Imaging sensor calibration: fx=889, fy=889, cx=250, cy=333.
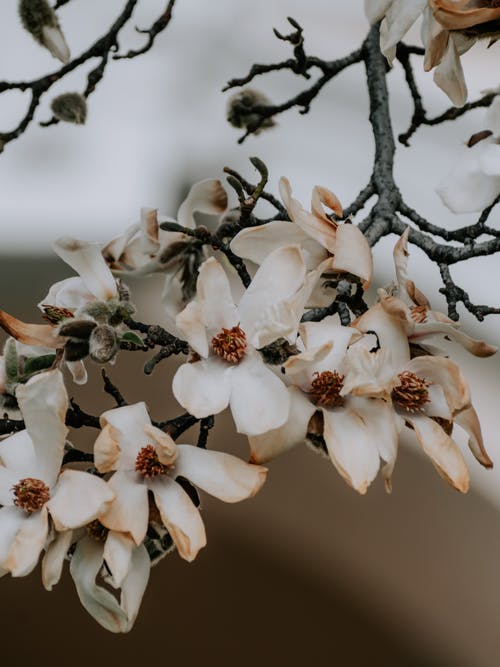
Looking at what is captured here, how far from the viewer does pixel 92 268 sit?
1.21 feet

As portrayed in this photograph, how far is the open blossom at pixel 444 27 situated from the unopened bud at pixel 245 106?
0.92 feet

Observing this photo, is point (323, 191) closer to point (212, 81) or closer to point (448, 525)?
point (448, 525)

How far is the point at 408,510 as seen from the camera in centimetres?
168

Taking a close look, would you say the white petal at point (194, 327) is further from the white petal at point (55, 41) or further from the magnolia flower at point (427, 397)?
the white petal at point (55, 41)

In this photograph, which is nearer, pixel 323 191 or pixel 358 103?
pixel 323 191

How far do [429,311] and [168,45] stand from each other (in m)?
2.12

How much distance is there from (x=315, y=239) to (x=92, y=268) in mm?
97

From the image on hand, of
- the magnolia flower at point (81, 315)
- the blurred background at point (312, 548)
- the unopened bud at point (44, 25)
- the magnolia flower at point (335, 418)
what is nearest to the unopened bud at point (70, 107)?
the unopened bud at point (44, 25)

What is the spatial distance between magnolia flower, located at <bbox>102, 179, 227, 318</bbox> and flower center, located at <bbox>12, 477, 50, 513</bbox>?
13cm

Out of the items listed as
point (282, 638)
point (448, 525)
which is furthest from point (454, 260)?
point (282, 638)

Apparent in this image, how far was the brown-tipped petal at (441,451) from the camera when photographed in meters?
0.30

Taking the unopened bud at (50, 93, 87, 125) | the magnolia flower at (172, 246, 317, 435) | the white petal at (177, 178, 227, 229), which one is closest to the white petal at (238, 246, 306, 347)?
the magnolia flower at (172, 246, 317, 435)

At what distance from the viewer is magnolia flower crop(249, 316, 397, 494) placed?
0.96 feet

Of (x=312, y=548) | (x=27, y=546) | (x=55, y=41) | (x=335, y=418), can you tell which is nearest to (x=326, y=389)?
(x=335, y=418)
